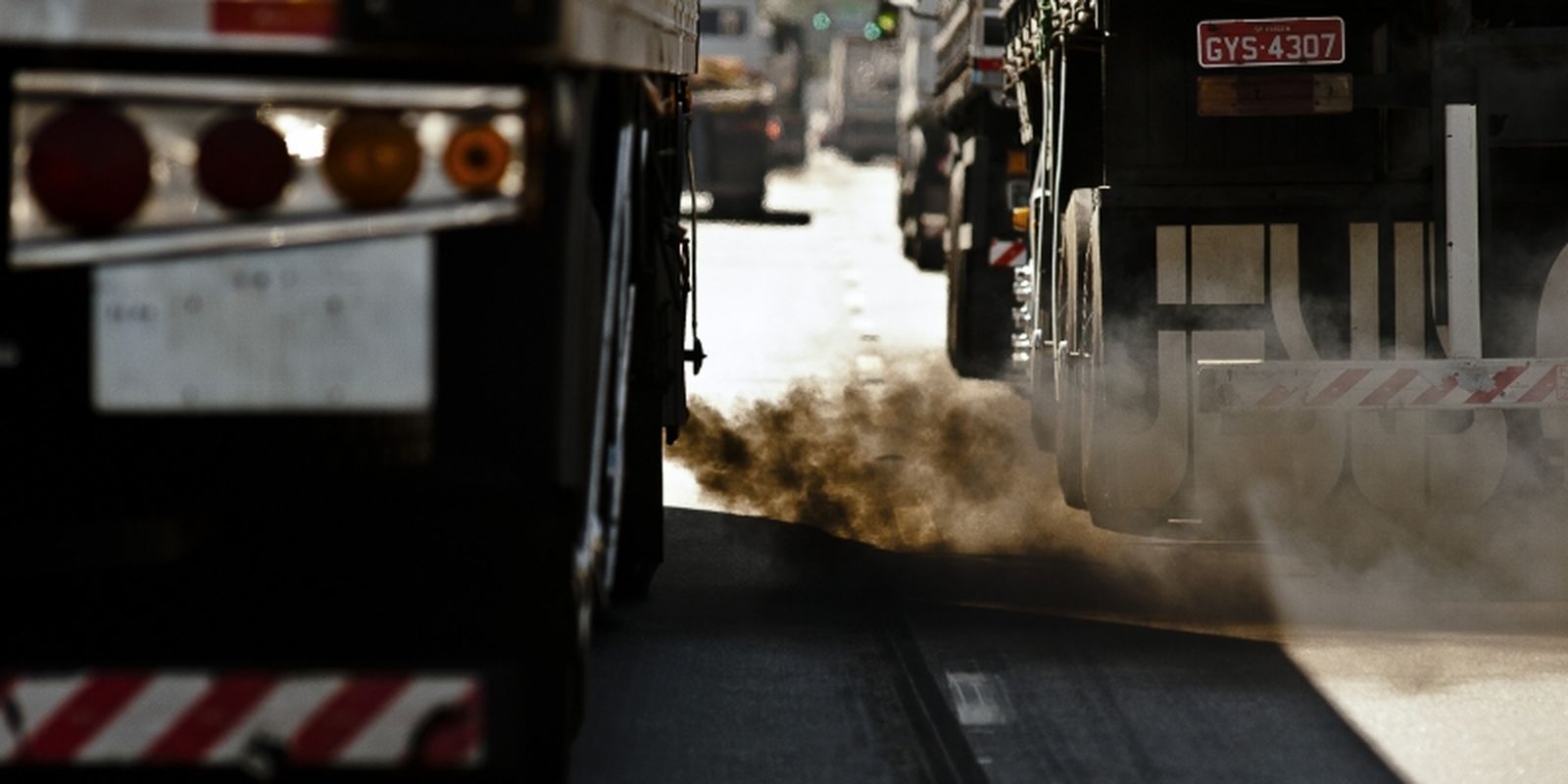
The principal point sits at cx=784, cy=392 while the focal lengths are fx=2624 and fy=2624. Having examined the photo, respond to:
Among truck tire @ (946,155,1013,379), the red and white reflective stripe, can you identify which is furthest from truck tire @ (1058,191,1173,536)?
truck tire @ (946,155,1013,379)

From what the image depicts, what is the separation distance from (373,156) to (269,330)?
331mm

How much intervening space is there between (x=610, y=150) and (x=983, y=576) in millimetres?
4427

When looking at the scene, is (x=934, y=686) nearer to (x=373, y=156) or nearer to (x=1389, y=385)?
(x=1389, y=385)

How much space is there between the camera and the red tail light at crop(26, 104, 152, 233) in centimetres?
414

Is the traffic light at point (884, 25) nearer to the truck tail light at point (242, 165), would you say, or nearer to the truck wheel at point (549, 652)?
the truck wheel at point (549, 652)

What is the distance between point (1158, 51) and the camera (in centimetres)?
976

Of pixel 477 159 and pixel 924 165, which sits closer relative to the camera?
pixel 477 159

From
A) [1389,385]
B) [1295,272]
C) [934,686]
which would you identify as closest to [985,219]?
[1295,272]

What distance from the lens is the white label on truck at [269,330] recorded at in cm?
421

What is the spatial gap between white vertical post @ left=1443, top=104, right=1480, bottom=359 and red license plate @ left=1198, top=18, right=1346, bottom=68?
1.63 ft

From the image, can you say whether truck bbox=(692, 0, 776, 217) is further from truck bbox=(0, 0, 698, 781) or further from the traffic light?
truck bbox=(0, 0, 698, 781)

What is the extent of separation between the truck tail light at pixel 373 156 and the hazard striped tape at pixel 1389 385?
213 inches

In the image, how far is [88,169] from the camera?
4.14 meters

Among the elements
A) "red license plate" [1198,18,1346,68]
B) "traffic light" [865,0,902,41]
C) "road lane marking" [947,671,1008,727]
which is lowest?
"road lane marking" [947,671,1008,727]
